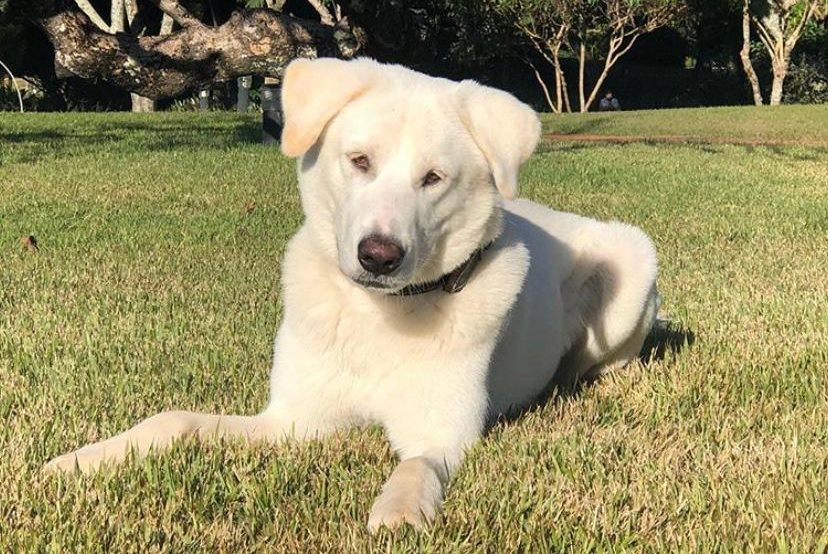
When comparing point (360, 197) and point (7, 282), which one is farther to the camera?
point (7, 282)

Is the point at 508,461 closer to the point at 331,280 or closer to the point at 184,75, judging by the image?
the point at 331,280

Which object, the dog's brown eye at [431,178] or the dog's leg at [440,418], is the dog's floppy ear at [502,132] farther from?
the dog's leg at [440,418]

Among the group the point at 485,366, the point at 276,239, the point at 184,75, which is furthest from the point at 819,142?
the point at 485,366

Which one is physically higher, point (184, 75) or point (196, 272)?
point (196, 272)

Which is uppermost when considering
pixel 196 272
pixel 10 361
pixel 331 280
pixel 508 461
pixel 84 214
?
pixel 331 280

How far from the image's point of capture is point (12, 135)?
1432cm

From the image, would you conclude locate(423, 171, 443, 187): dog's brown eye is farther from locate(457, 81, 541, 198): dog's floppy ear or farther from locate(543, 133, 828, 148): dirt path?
locate(543, 133, 828, 148): dirt path

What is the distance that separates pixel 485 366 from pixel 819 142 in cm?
1588

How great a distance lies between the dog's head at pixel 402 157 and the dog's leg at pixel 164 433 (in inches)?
22.7

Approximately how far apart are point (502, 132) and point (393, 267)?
63 cm

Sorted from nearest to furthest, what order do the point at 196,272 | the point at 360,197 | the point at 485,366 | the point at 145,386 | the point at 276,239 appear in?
the point at 360,197 → the point at 485,366 → the point at 145,386 → the point at 196,272 → the point at 276,239

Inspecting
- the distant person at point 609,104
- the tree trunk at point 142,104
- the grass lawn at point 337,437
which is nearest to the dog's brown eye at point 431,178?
the grass lawn at point 337,437

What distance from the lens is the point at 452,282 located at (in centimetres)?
305

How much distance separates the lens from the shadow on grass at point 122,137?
40.0 ft
